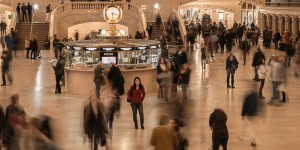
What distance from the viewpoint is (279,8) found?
141 feet

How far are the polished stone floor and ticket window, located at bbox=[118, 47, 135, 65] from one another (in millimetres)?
1280

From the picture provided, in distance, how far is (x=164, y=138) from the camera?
11.0 m

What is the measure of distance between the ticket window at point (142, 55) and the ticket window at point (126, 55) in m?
0.19

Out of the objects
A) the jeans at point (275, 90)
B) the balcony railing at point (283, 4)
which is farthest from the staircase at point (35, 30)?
the jeans at point (275, 90)

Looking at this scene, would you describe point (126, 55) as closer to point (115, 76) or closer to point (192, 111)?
point (115, 76)

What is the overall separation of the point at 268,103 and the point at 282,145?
5.33m

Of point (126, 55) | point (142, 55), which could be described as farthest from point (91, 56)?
point (142, 55)

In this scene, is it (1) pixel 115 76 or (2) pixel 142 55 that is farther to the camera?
(2) pixel 142 55

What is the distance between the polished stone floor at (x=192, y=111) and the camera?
14734 mm

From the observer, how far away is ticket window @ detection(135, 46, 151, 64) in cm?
2161

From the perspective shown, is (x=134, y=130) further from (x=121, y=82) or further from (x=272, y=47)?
(x=272, y=47)

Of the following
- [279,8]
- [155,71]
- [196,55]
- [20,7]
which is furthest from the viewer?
[20,7]

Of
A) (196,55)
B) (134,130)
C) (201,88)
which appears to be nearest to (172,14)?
(196,55)

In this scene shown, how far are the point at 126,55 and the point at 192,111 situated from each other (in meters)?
4.33
